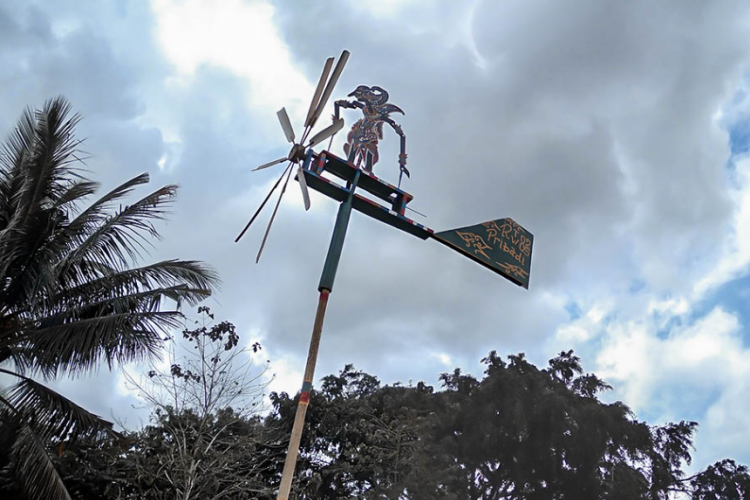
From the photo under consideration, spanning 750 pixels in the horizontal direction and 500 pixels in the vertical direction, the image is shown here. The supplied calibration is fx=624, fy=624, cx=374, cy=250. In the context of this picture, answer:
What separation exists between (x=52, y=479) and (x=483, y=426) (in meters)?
17.9

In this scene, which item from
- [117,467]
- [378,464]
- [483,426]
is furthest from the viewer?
[483,426]

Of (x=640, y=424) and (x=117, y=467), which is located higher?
(x=640, y=424)

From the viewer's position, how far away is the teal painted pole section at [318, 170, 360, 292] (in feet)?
18.5

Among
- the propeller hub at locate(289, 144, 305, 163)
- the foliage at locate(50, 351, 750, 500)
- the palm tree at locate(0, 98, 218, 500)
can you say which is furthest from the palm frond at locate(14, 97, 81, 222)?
the foliage at locate(50, 351, 750, 500)

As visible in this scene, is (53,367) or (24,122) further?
(24,122)

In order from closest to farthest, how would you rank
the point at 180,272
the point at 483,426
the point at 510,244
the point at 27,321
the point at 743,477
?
the point at 510,244, the point at 27,321, the point at 180,272, the point at 743,477, the point at 483,426

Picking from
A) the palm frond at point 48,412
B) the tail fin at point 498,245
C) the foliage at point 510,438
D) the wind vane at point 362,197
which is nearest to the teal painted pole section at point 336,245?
the wind vane at point 362,197

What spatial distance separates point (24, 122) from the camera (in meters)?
8.36

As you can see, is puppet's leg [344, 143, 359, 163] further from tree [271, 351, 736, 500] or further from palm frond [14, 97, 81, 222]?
tree [271, 351, 736, 500]

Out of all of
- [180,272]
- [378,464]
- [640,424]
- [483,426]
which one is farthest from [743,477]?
[180,272]

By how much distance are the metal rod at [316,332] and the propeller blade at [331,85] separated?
74cm

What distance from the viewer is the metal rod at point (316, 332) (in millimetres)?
4715

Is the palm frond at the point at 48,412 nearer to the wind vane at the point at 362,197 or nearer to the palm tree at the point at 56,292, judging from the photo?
the palm tree at the point at 56,292

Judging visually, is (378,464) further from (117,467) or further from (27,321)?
(27,321)
